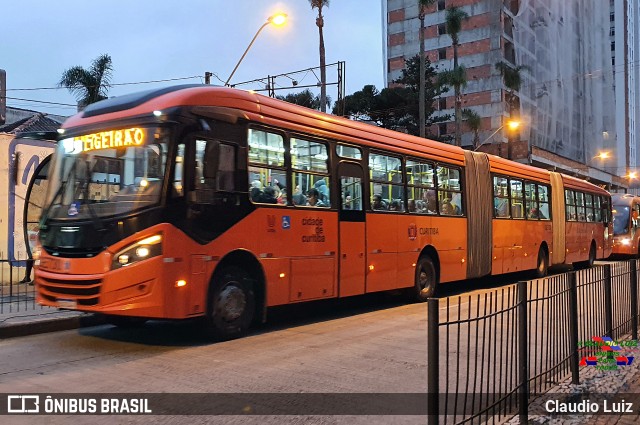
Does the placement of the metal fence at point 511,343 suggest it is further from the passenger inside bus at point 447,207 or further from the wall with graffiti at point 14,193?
the wall with graffiti at point 14,193

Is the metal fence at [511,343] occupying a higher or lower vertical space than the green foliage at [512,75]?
lower

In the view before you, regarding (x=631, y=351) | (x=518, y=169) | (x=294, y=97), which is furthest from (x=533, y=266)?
(x=294, y=97)

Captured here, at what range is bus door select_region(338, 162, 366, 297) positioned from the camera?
408 inches

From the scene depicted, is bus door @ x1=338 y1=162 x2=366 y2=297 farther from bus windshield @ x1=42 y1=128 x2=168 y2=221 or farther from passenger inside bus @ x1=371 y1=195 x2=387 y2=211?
bus windshield @ x1=42 y1=128 x2=168 y2=221

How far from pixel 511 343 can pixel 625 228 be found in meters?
27.1

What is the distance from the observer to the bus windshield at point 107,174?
7.55 meters

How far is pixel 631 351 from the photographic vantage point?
24.1ft

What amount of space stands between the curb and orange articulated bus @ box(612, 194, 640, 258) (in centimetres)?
2641

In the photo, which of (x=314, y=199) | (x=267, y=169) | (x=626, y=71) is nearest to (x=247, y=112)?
(x=267, y=169)

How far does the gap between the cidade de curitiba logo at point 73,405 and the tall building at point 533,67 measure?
52.4m

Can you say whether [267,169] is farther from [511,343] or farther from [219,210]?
[511,343]

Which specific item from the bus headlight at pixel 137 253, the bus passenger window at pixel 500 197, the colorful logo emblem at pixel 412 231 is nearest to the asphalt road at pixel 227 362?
the bus headlight at pixel 137 253

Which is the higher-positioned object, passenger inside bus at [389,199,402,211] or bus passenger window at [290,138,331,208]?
bus passenger window at [290,138,331,208]

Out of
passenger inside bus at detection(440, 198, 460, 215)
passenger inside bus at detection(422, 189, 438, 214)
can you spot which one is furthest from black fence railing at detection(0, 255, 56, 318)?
passenger inside bus at detection(440, 198, 460, 215)
